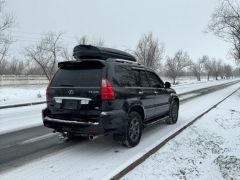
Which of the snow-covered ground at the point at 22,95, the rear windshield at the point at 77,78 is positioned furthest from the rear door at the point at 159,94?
the snow-covered ground at the point at 22,95

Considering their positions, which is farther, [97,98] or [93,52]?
[93,52]

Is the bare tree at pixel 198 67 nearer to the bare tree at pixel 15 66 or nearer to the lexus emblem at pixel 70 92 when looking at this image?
the bare tree at pixel 15 66

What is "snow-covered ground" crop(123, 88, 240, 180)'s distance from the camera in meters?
4.42

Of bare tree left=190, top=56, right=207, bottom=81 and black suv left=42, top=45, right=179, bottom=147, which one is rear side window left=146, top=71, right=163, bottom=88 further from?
bare tree left=190, top=56, right=207, bottom=81

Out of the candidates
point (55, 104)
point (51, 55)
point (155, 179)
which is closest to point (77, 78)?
point (55, 104)

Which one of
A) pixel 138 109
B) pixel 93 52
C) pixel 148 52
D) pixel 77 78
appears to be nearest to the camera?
pixel 77 78

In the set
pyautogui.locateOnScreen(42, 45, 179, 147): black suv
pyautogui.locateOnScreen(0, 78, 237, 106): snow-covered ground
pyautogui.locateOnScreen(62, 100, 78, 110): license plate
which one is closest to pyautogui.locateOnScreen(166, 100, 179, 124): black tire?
pyautogui.locateOnScreen(42, 45, 179, 147): black suv

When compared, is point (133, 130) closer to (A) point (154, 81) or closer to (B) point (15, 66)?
(A) point (154, 81)

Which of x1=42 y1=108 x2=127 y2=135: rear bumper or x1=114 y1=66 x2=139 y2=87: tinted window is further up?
x1=114 y1=66 x2=139 y2=87: tinted window

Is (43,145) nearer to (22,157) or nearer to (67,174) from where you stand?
(22,157)

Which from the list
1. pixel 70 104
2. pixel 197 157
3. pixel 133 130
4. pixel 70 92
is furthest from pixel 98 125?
pixel 197 157

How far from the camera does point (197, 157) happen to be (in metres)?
5.35

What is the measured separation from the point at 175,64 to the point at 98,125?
57969 mm

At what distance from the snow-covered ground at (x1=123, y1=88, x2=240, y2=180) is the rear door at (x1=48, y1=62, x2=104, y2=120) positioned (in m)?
1.56
